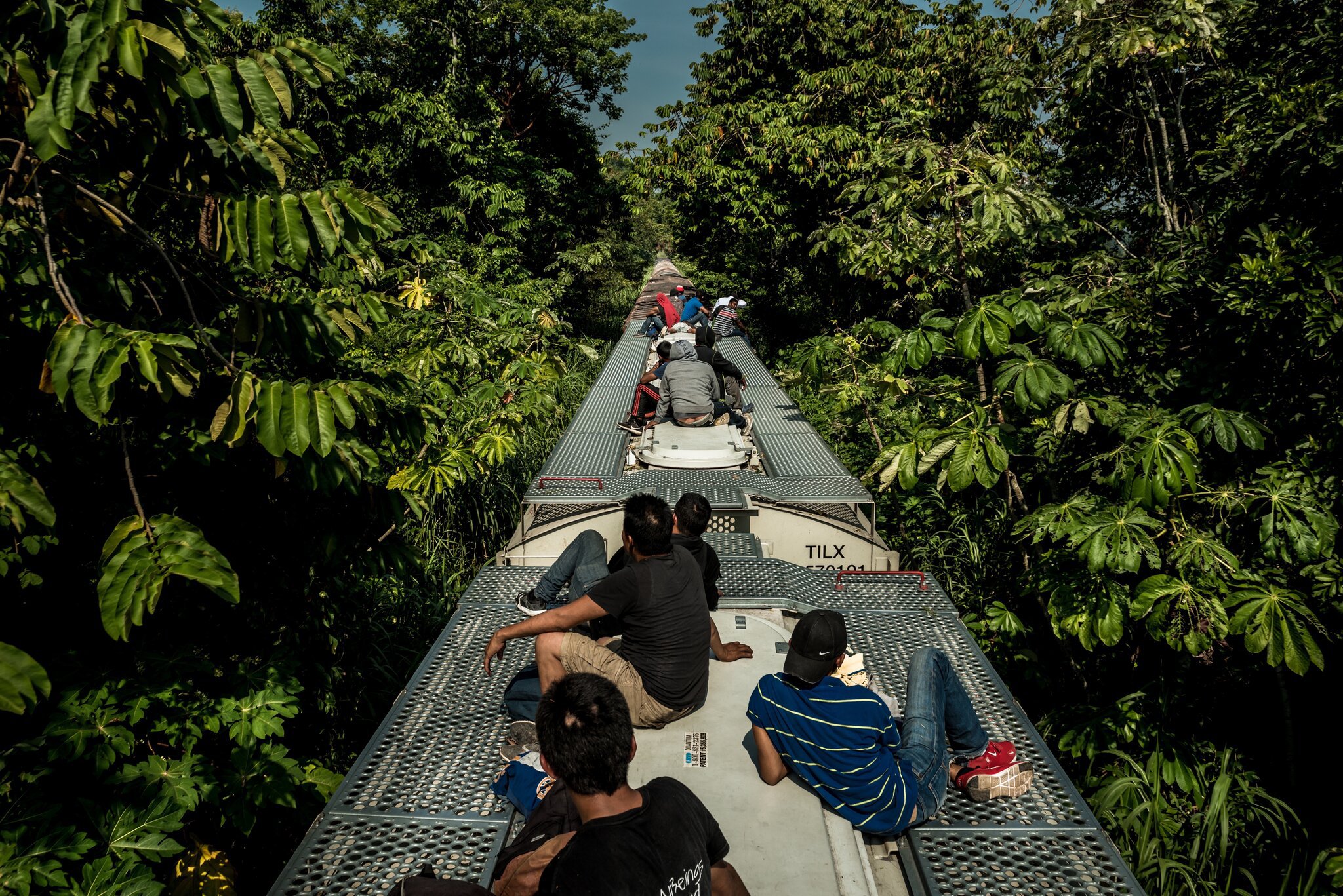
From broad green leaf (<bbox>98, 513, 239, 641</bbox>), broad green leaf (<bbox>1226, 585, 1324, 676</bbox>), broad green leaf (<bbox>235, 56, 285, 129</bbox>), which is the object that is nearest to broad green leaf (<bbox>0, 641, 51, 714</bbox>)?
broad green leaf (<bbox>98, 513, 239, 641</bbox>)

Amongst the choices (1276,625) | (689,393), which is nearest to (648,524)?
(1276,625)

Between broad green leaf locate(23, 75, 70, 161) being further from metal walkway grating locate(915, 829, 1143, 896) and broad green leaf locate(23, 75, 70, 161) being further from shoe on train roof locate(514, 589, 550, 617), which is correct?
metal walkway grating locate(915, 829, 1143, 896)

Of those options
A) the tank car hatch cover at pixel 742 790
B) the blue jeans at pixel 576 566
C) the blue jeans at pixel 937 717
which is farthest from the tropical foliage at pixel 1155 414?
the blue jeans at pixel 576 566

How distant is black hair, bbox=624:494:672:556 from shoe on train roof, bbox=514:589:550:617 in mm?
995

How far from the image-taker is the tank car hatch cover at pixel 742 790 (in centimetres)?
264

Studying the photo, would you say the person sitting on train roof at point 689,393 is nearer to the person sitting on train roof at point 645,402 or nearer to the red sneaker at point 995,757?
the person sitting on train roof at point 645,402

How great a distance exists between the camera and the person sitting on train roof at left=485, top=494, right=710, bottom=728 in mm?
3359

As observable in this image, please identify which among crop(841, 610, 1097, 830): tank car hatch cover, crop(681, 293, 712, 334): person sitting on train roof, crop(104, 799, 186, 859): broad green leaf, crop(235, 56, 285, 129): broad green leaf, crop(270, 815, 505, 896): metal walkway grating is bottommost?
crop(841, 610, 1097, 830): tank car hatch cover

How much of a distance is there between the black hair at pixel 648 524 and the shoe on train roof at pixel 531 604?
1.00m

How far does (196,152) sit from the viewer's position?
8.27 feet

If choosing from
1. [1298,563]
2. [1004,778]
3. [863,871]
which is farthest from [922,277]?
[863,871]

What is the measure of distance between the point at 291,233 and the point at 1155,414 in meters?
3.60

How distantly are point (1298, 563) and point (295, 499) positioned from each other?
174 inches

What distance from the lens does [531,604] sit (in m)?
4.30
